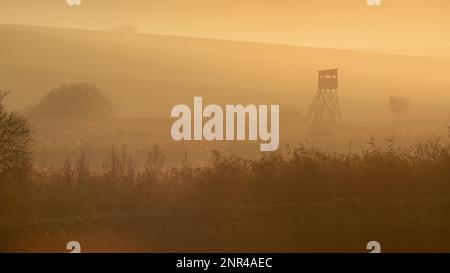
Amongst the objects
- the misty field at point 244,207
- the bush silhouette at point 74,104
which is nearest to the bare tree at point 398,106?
the bush silhouette at point 74,104

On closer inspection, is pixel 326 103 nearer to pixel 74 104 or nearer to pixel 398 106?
pixel 398 106

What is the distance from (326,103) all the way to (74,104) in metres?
13.8

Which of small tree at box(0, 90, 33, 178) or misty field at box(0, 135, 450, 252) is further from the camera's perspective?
small tree at box(0, 90, 33, 178)

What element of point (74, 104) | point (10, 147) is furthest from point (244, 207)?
point (74, 104)

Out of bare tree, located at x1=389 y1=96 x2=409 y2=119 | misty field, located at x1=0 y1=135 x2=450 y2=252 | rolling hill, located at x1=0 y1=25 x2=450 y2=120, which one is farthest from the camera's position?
rolling hill, located at x1=0 y1=25 x2=450 y2=120

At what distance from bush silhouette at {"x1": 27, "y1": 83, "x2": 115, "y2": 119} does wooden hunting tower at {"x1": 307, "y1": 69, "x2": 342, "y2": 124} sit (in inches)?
447

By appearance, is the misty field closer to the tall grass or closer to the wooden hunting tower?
the tall grass

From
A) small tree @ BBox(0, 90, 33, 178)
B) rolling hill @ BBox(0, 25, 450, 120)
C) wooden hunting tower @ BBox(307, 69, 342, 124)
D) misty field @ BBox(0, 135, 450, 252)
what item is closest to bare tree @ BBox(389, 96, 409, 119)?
rolling hill @ BBox(0, 25, 450, 120)

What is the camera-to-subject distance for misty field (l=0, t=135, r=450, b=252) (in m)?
11.8

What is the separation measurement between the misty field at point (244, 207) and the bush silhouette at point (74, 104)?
15929mm

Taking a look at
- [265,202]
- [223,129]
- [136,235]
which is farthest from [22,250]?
[223,129]

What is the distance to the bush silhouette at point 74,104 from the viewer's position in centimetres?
3080

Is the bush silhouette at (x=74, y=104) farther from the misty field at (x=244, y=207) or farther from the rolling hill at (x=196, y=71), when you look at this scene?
the misty field at (x=244, y=207)
